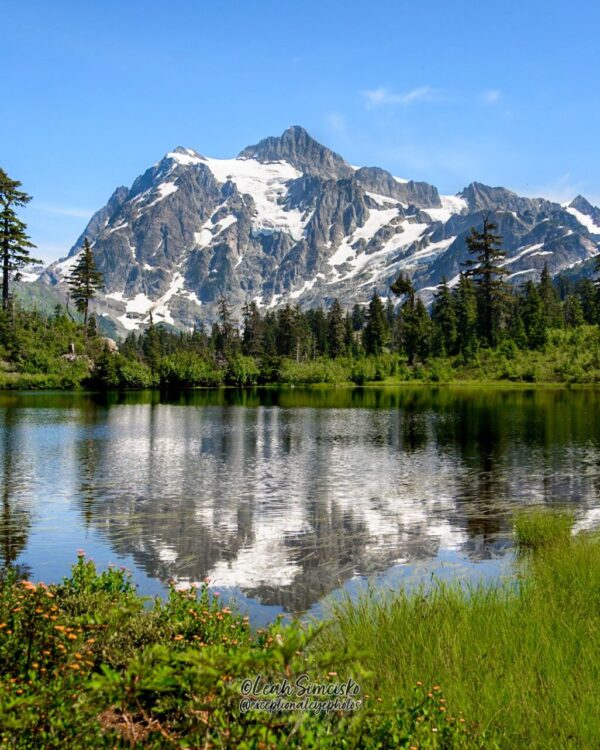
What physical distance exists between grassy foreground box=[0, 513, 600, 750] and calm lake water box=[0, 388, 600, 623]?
12.4 feet

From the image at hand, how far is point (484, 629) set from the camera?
1065 cm

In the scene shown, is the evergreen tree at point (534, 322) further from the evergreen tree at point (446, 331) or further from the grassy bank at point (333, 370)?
→ the evergreen tree at point (446, 331)

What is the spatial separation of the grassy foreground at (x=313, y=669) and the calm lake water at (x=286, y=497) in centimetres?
379

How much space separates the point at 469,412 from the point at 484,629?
5901cm

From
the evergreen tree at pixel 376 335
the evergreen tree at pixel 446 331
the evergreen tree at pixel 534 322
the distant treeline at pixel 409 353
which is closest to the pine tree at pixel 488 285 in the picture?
the distant treeline at pixel 409 353

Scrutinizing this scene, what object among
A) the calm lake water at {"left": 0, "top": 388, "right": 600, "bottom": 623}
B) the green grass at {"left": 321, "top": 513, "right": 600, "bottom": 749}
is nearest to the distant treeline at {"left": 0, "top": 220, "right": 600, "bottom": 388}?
the calm lake water at {"left": 0, "top": 388, "right": 600, "bottom": 623}

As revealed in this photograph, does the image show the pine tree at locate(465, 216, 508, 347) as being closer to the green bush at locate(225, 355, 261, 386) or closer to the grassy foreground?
the green bush at locate(225, 355, 261, 386)

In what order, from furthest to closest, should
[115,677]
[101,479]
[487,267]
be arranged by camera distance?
[487,267], [101,479], [115,677]

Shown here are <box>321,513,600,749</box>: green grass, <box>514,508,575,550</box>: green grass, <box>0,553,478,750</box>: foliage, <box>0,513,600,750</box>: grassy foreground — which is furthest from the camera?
<box>514,508,575,550</box>: green grass

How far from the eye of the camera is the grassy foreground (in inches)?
218

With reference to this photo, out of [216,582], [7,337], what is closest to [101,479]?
[216,582]

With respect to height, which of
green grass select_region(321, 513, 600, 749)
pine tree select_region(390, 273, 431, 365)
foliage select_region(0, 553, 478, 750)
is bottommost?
green grass select_region(321, 513, 600, 749)

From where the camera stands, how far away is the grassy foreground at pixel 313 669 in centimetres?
554

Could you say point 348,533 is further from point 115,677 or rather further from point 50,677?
point 115,677
